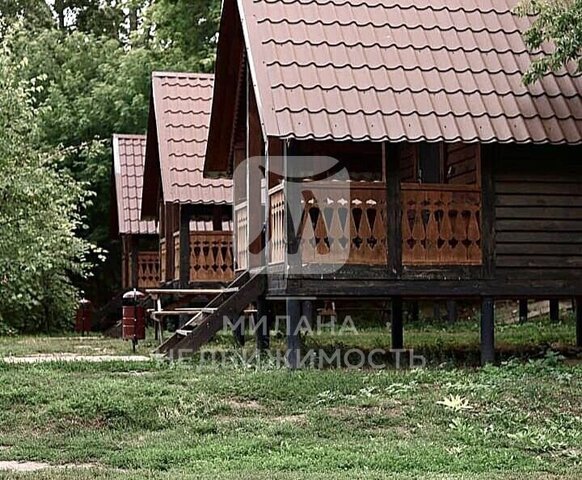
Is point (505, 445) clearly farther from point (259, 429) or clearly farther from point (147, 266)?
point (147, 266)

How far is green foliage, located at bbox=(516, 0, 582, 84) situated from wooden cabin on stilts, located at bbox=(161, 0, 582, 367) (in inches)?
27.1

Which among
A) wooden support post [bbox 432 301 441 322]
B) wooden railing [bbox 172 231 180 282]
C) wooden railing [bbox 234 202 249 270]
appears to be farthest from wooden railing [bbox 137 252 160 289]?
wooden railing [bbox 234 202 249 270]

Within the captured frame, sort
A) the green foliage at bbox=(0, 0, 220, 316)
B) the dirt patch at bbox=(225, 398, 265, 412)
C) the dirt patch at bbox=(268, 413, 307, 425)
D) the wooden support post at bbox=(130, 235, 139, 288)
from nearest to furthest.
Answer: the dirt patch at bbox=(268, 413, 307, 425), the dirt patch at bbox=(225, 398, 265, 412), the wooden support post at bbox=(130, 235, 139, 288), the green foliage at bbox=(0, 0, 220, 316)

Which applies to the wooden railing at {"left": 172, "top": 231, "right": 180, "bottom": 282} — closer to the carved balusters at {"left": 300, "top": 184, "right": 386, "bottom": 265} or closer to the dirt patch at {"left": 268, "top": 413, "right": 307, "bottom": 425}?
the carved balusters at {"left": 300, "top": 184, "right": 386, "bottom": 265}

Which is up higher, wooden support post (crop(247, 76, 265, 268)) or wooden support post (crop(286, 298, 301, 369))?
wooden support post (crop(247, 76, 265, 268))

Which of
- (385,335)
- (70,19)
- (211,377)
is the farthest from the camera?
(70,19)

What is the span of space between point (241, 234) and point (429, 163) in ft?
9.78

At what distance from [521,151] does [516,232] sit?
102 cm

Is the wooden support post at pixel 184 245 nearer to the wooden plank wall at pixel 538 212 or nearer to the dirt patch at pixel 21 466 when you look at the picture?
the wooden plank wall at pixel 538 212

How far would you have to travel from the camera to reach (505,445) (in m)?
8.76

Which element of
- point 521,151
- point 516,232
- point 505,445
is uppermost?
point 521,151

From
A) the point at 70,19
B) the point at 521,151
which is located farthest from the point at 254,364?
the point at 70,19

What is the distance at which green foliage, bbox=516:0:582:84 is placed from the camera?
470 inches

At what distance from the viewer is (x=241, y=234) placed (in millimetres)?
15992
